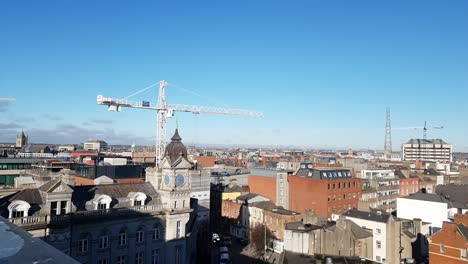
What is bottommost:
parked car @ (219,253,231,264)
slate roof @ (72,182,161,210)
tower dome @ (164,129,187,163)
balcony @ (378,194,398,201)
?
parked car @ (219,253,231,264)

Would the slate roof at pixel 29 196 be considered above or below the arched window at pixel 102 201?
above

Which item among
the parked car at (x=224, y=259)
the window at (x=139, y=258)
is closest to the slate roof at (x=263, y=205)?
the parked car at (x=224, y=259)

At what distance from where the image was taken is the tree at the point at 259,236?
226 feet

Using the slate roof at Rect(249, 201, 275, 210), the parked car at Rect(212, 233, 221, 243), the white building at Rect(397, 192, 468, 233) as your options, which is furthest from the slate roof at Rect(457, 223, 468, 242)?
the parked car at Rect(212, 233, 221, 243)

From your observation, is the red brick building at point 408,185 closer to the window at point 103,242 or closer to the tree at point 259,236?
the tree at point 259,236

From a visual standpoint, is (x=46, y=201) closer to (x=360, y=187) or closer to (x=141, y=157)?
(x=360, y=187)

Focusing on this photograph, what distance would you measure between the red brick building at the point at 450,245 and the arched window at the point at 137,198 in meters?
32.3

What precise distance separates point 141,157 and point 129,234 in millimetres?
121467

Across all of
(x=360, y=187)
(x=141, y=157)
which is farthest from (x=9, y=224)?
(x=141, y=157)

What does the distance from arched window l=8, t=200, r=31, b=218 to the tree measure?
41392 millimetres

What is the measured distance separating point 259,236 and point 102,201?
35.2 meters

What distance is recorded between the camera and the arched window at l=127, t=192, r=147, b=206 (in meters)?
43.7

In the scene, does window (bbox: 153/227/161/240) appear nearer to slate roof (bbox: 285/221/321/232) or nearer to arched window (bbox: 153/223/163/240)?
arched window (bbox: 153/223/163/240)

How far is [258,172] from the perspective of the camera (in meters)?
101
